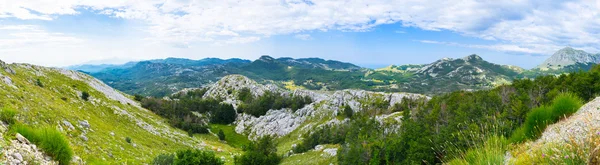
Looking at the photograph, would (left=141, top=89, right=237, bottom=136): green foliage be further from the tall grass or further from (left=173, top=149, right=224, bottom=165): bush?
the tall grass

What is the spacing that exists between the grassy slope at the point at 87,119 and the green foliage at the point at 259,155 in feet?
30.2

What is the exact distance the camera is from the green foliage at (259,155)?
4478 cm

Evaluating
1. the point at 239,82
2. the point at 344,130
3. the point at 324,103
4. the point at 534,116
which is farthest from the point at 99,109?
the point at 239,82

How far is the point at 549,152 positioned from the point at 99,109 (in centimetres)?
7473

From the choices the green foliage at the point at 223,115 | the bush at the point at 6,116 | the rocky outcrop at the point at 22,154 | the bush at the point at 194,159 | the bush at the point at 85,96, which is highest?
the bush at the point at 6,116

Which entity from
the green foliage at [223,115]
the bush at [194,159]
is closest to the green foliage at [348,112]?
the green foliage at [223,115]

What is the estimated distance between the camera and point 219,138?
9769 cm

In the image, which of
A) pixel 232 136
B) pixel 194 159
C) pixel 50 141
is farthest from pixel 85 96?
pixel 50 141

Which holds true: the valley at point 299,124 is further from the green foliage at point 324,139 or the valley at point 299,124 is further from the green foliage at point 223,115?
the green foliage at point 223,115

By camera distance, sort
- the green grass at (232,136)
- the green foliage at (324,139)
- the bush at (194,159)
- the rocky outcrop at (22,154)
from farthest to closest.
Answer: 1. the green grass at (232,136)
2. the green foliage at (324,139)
3. the bush at (194,159)
4. the rocky outcrop at (22,154)

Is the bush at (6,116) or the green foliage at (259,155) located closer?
the bush at (6,116)

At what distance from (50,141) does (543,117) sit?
1942 centimetres

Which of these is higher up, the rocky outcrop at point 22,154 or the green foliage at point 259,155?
the rocky outcrop at point 22,154

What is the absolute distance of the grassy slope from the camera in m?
28.9
